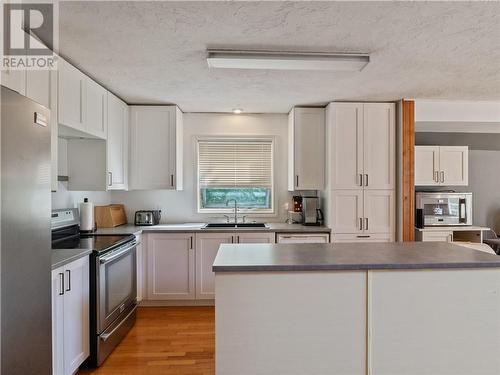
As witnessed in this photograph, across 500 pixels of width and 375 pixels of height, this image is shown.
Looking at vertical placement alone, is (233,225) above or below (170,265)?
above

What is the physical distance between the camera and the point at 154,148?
3523 mm

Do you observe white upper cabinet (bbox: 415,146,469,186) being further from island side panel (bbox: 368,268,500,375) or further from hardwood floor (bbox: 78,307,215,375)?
hardwood floor (bbox: 78,307,215,375)

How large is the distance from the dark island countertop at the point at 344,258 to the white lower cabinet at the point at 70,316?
1008 millimetres

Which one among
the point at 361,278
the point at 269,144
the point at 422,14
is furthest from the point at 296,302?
the point at 269,144

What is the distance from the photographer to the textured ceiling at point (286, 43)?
5.37ft

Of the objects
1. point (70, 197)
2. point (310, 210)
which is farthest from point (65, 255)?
point (310, 210)

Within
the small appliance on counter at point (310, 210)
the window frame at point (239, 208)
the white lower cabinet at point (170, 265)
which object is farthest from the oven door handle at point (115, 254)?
the small appliance on counter at point (310, 210)

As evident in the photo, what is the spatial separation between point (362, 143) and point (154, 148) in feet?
7.99

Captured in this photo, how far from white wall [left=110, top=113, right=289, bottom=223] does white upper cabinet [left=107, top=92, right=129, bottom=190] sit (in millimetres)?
604

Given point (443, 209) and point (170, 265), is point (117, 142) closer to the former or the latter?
point (170, 265)

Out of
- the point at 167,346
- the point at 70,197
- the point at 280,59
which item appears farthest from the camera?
the point at 70,197

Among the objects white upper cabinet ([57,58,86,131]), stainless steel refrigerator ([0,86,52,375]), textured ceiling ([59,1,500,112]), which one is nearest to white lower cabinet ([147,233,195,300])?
white upper cabinet ([57,58,86,131])

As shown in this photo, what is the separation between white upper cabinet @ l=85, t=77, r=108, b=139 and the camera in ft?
8.40

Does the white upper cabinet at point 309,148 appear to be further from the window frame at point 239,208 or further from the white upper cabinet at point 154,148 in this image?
the white upper cabinet at point 154,148
